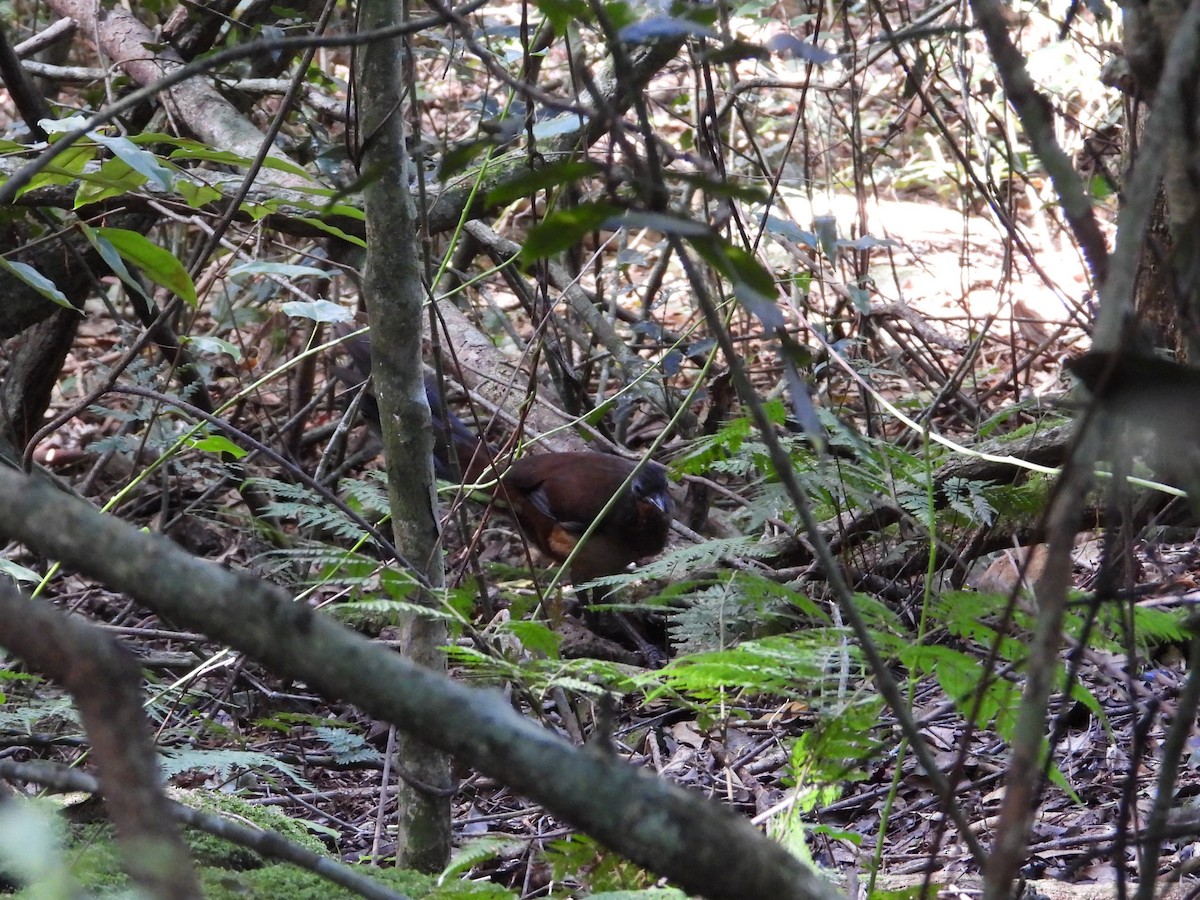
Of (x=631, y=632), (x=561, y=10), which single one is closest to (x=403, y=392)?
(x=561, y=10)

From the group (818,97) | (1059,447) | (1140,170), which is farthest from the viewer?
(818,97)

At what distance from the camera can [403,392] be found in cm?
185

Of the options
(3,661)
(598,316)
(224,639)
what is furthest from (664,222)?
(598,316)

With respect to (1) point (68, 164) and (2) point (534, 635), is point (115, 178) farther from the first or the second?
(2) point (534, 635)

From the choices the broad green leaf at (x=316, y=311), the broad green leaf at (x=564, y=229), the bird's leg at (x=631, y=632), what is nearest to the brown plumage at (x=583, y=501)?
the bird's leg at (x=631, y=632)

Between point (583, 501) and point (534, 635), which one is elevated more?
point (583, 501)

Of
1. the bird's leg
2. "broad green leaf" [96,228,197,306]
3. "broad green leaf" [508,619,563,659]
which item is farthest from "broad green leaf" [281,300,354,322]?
the bird's leg

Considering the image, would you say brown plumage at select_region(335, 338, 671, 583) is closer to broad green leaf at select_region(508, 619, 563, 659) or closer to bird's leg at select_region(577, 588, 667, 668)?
bird's leg at select_region(577, 588, 667, 668)

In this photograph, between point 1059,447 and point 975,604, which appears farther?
point 1059,447

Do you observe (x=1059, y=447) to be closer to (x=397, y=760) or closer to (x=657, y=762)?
(x=657, y=762)

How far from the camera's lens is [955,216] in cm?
805

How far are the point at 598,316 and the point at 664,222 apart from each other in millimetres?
4259

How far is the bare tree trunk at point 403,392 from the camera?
181cm

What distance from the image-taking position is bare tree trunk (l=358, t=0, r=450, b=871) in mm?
1812
